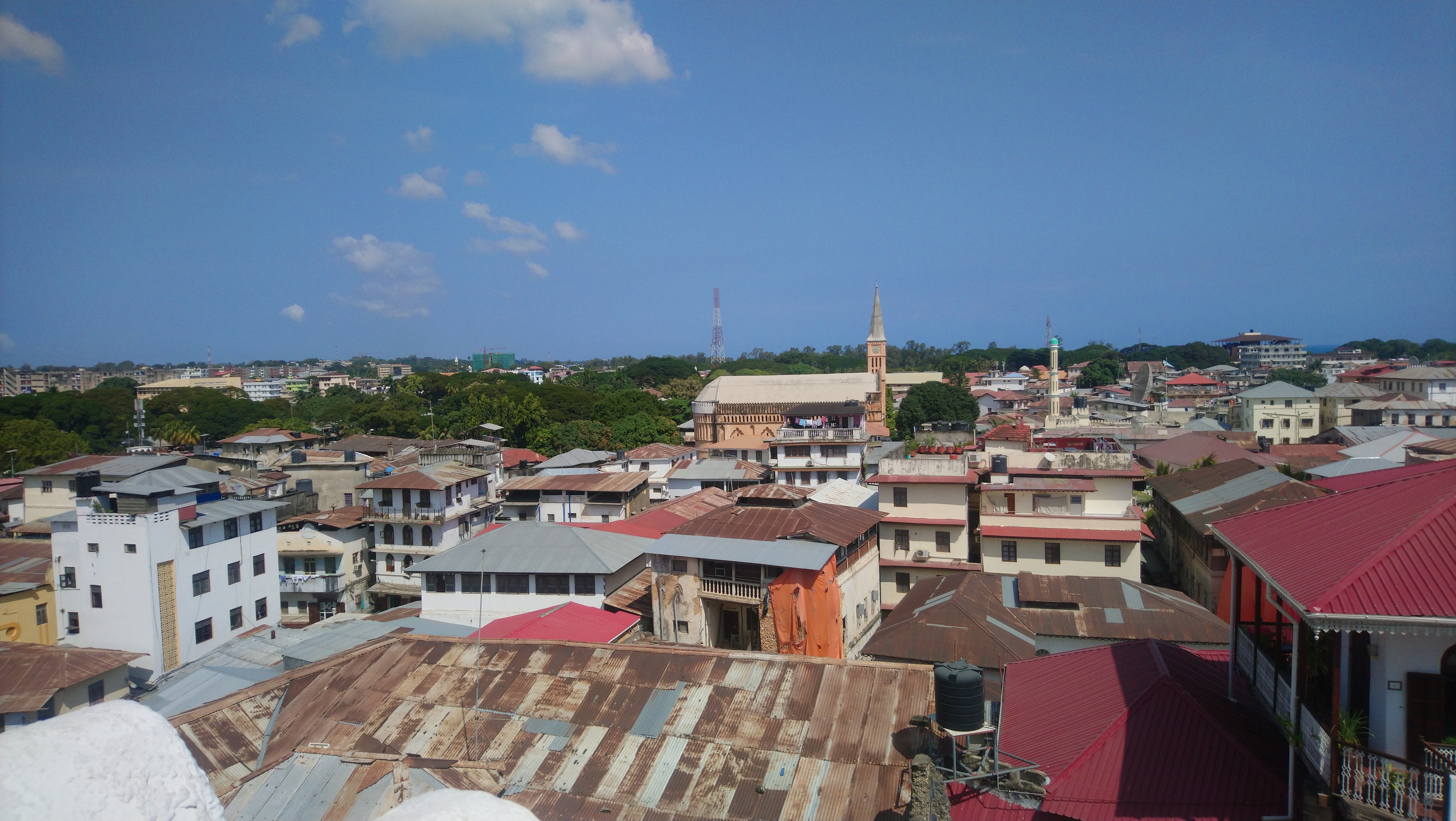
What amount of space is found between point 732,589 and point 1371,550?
14348 mm

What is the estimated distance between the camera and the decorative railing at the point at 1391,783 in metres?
5.21

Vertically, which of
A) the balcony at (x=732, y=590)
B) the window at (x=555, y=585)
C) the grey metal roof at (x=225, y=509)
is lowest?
the window at (x=555, y=585)

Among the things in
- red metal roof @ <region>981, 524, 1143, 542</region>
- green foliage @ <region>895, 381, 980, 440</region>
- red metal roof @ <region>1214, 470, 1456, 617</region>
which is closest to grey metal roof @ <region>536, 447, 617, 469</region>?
red metal roof @ <region>981, 524, 1143, 542</region>

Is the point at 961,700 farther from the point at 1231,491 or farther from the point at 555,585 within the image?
the point at 1231,491

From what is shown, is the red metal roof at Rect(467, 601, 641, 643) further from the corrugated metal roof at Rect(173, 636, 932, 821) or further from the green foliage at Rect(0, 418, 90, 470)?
the green foliage at Rect(0, 418, 90, 470)

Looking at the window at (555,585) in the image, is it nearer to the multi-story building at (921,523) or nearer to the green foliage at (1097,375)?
the multi-story building at (921,523)

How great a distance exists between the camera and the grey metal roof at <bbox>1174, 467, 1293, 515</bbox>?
2281 centimetres

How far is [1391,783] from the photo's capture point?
5.43 meters

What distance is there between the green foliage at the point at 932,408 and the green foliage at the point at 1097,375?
43.1 meters

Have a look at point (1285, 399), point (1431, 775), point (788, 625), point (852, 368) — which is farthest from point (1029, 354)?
point (1431, 775)

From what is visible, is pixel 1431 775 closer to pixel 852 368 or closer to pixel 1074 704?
pixel 1074 704

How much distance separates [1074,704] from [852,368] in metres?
152

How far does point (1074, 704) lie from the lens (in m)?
8.40

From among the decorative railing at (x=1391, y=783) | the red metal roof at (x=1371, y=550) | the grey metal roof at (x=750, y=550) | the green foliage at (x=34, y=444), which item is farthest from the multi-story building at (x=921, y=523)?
the green foliage at (x=34, y=444)
